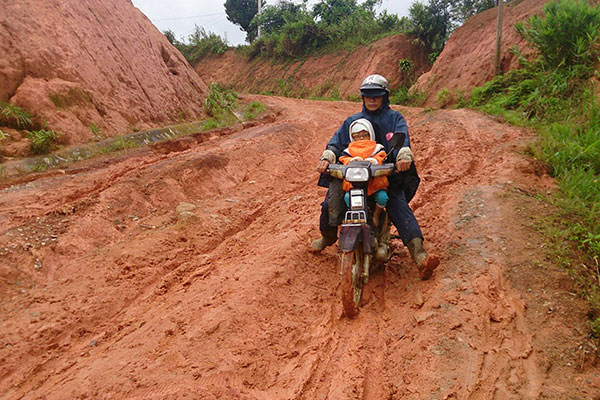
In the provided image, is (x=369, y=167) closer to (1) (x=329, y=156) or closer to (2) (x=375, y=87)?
(1) (x=329, y=156)

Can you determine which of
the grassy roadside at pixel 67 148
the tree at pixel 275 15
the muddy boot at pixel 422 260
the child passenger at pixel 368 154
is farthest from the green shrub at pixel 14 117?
the tree at pixel 275 15

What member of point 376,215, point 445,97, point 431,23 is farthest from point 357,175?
point 431,23

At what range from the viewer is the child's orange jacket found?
368cm

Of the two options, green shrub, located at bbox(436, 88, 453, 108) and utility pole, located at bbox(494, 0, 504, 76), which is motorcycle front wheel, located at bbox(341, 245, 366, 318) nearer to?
utility pole, located at bbox(494, 0, 504, 76)

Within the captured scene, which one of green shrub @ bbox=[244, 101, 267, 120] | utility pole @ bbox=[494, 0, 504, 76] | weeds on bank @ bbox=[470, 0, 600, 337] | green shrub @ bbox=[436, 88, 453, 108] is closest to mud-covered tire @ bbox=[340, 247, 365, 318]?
weeds on bank @ bbox=[470, 0, 600, 337]

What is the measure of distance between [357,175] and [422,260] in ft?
3.07

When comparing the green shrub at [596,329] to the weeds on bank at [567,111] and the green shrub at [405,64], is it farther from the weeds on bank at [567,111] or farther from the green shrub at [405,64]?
the green shrub at [405,64]

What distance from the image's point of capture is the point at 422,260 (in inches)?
142

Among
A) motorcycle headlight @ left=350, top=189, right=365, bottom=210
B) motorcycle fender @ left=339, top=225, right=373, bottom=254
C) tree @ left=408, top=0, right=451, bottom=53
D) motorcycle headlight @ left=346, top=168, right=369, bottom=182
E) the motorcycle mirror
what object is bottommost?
motorcycle fender @ left=339, top=225, right=373, bottom=254

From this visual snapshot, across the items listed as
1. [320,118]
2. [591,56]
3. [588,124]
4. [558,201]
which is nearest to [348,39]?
[320,118]

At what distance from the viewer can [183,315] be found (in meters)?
3.43

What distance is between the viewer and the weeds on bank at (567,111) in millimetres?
3848

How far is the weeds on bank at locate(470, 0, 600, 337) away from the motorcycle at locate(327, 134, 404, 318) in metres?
1.66

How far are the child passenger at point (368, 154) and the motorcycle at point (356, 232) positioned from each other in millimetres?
90
